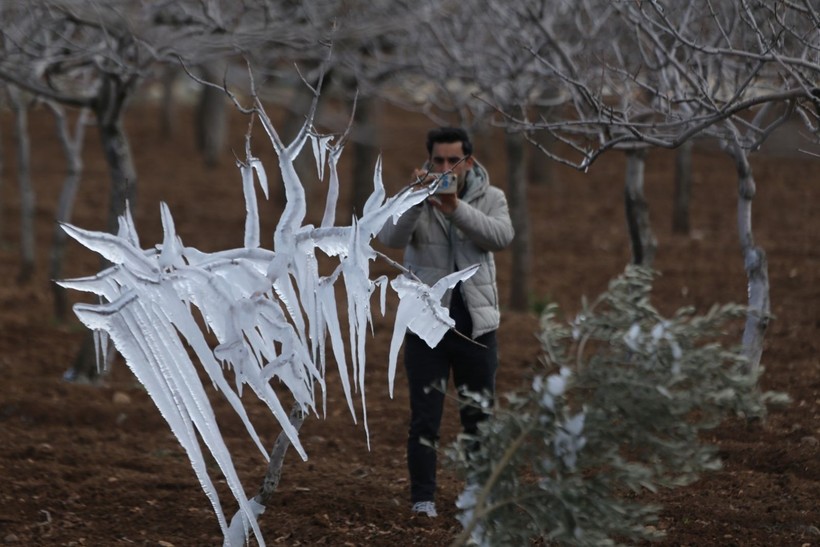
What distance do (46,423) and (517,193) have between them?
18.1ft

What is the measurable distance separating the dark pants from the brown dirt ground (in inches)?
11.1

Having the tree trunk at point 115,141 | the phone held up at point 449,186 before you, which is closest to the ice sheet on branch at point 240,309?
the phone held up at point 449,186

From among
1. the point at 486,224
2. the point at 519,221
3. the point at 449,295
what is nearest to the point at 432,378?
the point at 449,295

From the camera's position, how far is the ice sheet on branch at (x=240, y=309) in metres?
4.06

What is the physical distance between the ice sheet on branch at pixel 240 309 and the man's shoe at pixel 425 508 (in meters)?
1.32

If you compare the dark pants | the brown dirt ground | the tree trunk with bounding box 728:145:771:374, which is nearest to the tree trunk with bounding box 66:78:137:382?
the brown dirt ground

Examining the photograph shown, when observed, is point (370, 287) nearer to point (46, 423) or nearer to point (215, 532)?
point (215, 532)

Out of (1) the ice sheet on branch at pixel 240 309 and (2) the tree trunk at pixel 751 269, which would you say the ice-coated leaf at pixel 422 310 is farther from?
(2) the tree trunk at pixel 751 269

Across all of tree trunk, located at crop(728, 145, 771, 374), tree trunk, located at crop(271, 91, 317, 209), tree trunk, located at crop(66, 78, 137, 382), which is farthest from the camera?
tree trunk, located at crop(271, 91, 317, 209)

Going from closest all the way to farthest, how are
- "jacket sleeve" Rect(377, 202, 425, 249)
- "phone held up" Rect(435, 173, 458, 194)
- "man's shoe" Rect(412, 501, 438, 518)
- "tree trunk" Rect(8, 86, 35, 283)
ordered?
"phone held up" Rect(435, 173, 458, 194)
"jacket sleeve" Rect(377, 202, 425, 249)
"man's shoe" Rect(412, 501, 438, 518)
"tree trunk" Rect(8, 86, 35, 283)

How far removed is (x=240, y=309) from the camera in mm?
4137

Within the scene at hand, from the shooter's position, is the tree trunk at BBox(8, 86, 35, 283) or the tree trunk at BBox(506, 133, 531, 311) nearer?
the tree trunk at BBox(506, 133, 531, 311)

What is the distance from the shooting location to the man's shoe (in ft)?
18.3

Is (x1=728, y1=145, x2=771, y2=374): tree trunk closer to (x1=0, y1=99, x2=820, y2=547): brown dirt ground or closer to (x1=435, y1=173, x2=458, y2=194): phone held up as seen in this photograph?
(x1=0, y1=99, x2=820, y2=547): brown dirt ground
